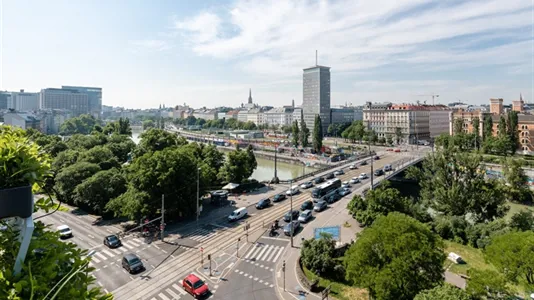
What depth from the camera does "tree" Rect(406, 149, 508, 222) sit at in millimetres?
33031

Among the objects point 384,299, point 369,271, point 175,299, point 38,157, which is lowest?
point 175,299

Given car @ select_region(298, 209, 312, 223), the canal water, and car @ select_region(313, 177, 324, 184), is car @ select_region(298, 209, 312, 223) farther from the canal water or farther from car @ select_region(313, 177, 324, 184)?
the canal water

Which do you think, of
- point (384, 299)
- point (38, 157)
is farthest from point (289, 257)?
point (38, 157)

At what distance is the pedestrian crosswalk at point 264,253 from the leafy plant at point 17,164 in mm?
18670

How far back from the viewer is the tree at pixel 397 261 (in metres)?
14.7

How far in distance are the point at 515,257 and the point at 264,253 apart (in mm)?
15035

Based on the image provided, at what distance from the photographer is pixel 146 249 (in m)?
24.4

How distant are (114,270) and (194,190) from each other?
11.2 metres

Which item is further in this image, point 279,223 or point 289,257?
point 279,223

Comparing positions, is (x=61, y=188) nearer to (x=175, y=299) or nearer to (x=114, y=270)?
(x=114, y=270)

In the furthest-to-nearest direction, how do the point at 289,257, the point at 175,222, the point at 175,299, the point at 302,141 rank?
the point at 302,141 → the point at 175,222 → the point at 289,257 → the point at 175,299

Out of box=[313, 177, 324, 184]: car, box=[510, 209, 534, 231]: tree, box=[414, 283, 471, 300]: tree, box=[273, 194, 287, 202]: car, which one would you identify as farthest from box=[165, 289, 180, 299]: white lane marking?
box=[313, 177, 324, 184]: car

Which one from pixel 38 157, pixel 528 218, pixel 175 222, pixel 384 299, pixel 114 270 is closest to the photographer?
pixel 38 157

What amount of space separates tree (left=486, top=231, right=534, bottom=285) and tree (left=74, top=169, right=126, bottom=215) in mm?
31085
